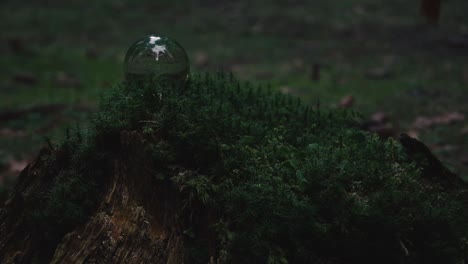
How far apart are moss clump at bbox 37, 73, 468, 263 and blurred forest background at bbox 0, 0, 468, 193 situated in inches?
166

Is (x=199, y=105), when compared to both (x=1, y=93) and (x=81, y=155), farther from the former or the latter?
(x=1, y=93)

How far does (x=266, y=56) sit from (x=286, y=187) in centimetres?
1340

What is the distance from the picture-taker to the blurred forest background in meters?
11.0

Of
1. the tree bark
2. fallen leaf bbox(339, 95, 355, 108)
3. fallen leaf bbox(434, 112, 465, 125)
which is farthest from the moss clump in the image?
fallen leaf bbox(339, 95, 355, 108)

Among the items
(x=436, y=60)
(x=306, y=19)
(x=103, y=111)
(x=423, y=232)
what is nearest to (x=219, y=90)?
(x=103, y=111)

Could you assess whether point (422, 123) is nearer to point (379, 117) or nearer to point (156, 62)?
point (379, 117)

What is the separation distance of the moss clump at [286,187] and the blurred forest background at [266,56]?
4228 millimetres

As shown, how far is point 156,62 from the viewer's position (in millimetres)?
4934

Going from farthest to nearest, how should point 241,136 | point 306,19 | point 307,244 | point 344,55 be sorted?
point 306,19 → point 344,55 → point 241,136 → point 307,244

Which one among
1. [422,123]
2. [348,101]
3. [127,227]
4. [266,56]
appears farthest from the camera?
[266,56]

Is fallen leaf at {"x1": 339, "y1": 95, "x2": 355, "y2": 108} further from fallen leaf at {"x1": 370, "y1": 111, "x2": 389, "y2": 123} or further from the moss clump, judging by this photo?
the moss clump

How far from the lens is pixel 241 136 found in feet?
14.5

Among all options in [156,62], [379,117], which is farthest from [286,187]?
[379,117]

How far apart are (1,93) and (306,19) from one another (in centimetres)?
1026
